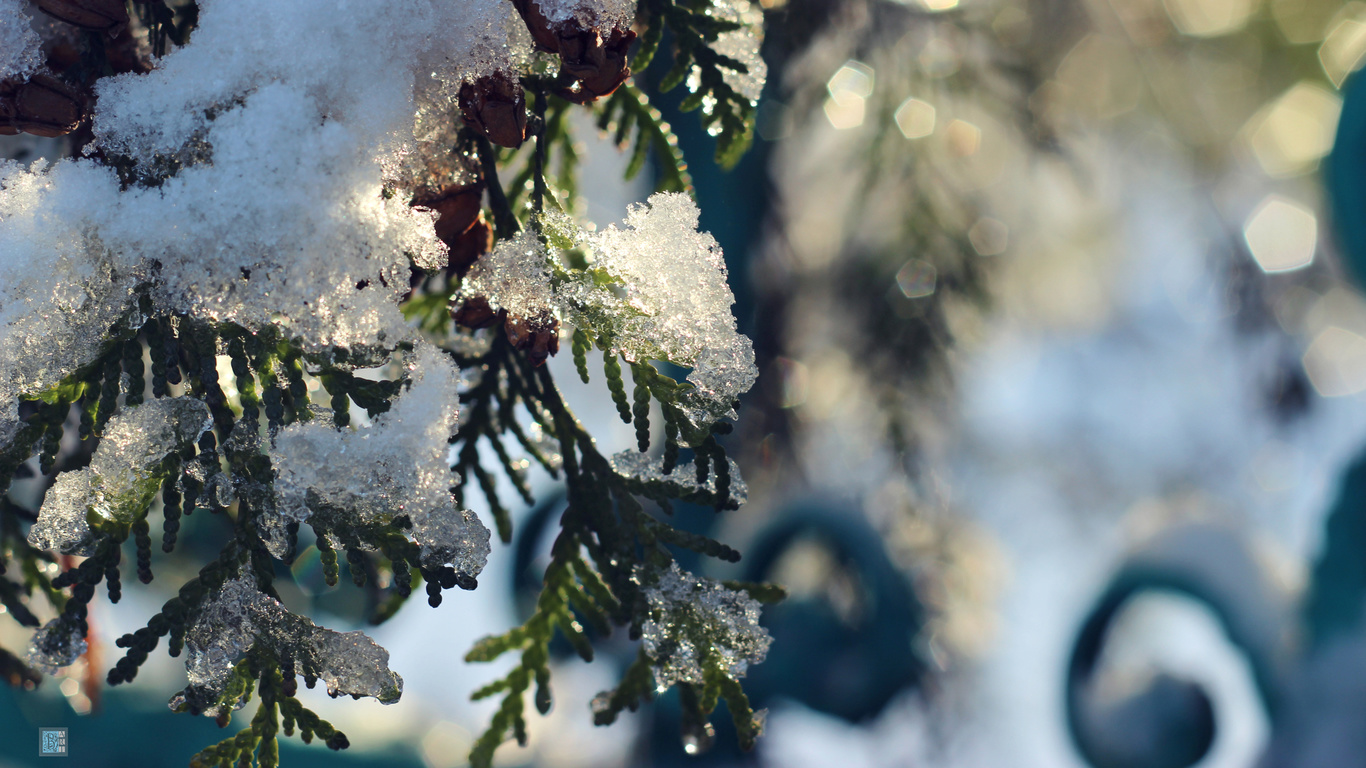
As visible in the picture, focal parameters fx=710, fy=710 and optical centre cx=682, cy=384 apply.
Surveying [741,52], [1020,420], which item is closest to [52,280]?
[741,52]

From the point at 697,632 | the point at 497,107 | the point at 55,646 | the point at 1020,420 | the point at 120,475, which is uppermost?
the point at 497,107

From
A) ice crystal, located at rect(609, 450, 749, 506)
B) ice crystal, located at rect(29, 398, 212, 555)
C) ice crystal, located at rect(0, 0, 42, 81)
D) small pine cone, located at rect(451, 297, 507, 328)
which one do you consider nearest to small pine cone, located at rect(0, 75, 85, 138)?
ice crystal, located at rect(0, 0, 42, 81)

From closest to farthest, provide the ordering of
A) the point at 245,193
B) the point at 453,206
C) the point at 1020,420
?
the point at 245,193
the point at 453,206
the point at 1020,420

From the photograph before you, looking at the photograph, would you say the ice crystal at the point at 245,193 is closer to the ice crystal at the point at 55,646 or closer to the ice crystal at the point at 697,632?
the ice crystal at the point at 55,646

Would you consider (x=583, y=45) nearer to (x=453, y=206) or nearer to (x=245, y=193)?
(x=453, y=206)

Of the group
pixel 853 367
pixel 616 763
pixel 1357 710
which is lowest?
pixel 616 763

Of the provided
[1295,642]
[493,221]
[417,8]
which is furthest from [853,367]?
[1295,642]

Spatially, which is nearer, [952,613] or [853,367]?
[853,367]

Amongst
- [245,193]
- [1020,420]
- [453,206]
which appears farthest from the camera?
[1020,420]

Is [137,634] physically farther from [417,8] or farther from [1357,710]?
[1357,710]
